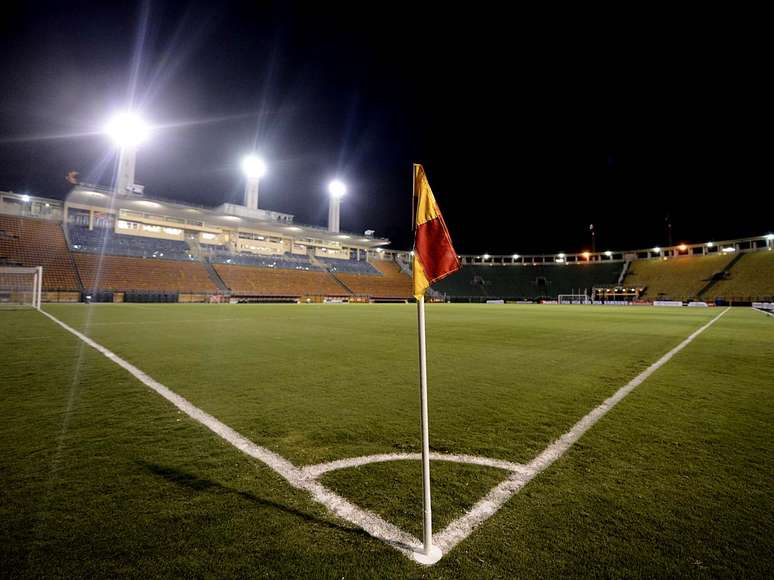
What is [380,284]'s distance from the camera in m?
63.8

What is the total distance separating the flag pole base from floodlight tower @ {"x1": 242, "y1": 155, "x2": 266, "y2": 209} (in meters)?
58.1

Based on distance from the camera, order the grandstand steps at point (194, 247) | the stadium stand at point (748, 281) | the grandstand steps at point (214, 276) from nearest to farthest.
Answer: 1. the grandstand steps at point (214, 276)
2. the grandstand steps at point (194, 247)
3. the stadium stand at point (748, 281)

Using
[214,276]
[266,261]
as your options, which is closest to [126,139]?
[214,276]

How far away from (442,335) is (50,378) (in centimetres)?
1003

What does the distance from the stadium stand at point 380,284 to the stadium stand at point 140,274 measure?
21.8 metres

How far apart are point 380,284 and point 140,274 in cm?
3450

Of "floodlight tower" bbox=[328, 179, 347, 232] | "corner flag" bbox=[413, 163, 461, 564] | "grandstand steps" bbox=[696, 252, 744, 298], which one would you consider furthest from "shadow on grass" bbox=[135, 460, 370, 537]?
"grandstand steps" bbox=[696, 252, 744, 298]

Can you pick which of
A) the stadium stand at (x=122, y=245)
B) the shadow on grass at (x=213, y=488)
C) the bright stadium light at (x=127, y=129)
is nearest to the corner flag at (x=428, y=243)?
the shadow on grass at (x=213, y=488)

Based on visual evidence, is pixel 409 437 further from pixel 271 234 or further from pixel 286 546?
pixel 271 234

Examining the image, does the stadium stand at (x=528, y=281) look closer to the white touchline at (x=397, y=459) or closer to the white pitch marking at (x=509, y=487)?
the white pitch marking at (x=509, y=487)

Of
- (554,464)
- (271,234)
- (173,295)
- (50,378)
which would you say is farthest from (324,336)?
(271,234)

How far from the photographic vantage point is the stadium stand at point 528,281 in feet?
245

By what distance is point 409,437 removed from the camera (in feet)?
12.1

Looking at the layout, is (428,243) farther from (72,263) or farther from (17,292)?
(72,263)
